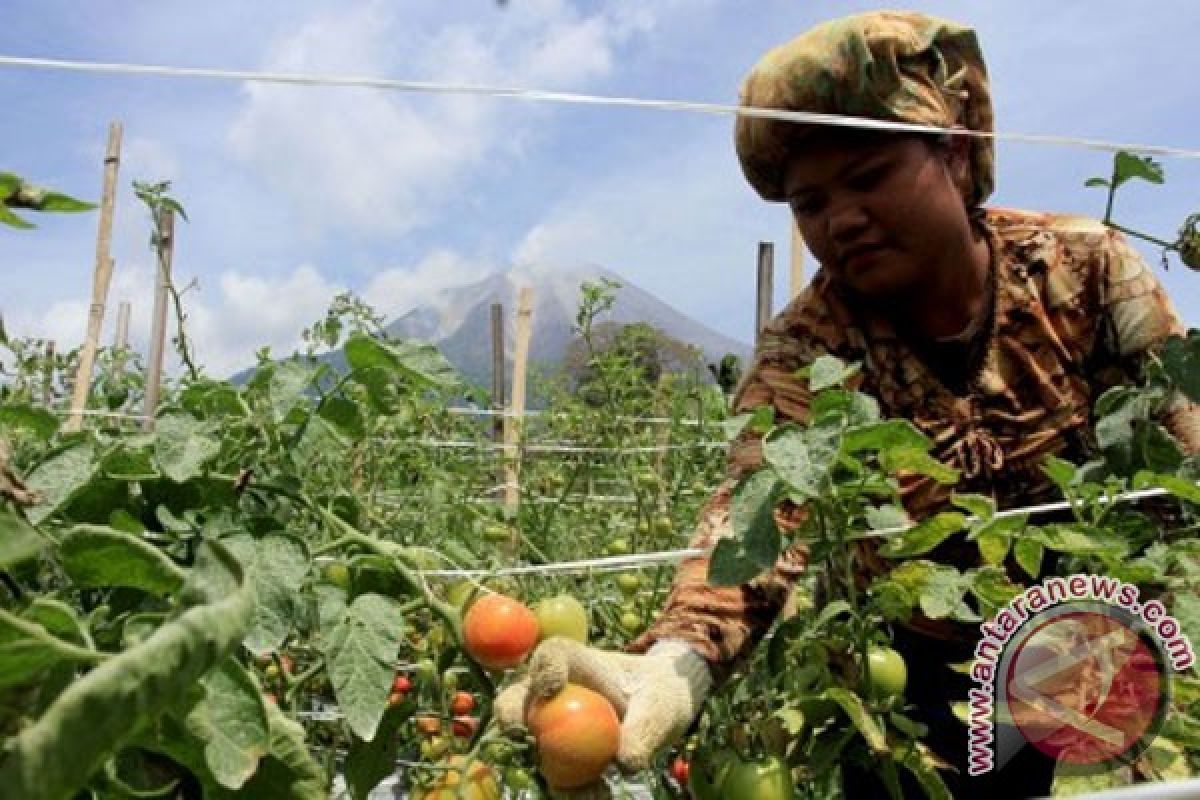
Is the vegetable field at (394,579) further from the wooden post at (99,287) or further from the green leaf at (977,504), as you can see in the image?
the wooden post at (99,287)

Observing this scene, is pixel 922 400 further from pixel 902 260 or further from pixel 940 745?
pixel 940 745

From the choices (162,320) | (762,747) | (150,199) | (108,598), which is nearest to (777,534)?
(762,747)

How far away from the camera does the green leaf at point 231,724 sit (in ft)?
1.52

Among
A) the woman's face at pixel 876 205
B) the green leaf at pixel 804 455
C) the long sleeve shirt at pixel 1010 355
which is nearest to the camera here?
the green leaf at pixel 804 455

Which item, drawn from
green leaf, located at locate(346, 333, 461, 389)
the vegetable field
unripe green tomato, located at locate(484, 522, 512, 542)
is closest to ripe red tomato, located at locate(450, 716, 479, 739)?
the vegetable field

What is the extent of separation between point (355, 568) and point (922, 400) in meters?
0.71

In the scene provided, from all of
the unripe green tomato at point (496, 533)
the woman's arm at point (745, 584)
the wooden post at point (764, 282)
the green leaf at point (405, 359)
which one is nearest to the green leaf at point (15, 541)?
the green leaf at point (405, 359)

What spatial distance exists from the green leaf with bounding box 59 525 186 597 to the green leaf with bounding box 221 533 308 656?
0.82ft

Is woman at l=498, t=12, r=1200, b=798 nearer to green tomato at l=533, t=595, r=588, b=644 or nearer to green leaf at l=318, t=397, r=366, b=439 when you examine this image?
green tomato at l=533, t=595, r=588, b=644

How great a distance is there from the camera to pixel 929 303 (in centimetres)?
134

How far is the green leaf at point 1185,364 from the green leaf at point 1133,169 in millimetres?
198

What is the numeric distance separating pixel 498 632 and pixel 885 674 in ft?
1.00

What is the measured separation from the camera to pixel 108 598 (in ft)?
2.20

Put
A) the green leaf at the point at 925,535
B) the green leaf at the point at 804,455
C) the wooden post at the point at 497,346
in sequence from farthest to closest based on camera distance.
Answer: the wooden post at the point at 497,346 → the green leaf at the point at 925,535 → the green leaf at the point at 804,455
